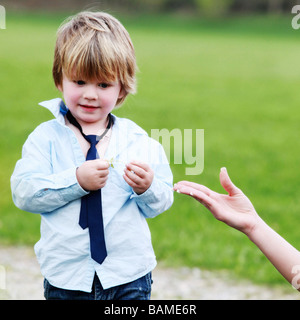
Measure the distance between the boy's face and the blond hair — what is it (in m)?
0.03

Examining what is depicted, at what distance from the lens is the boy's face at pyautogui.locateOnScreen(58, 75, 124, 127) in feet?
6.91

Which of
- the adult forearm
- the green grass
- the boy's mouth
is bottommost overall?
the green grass

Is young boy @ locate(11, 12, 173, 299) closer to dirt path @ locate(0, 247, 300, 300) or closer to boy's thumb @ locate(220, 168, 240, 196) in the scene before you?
boy's thumb @ locate(220, 168, 240, 196)

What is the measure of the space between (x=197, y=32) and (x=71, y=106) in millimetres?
35326

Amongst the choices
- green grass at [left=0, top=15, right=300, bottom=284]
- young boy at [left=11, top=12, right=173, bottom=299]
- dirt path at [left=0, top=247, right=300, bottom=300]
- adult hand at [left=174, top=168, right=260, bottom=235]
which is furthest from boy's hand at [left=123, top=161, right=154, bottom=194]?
green grass at [left=0, top=15, right=300, bottom=284]

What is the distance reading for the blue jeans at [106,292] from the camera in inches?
87.6

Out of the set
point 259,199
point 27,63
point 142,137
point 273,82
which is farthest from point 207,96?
point 142,137

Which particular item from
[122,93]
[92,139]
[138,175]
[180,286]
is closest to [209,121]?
[180,286]

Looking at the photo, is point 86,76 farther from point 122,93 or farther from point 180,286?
point 180,286

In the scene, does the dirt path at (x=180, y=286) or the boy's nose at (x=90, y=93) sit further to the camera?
the dirt path at (x=180, y=286)

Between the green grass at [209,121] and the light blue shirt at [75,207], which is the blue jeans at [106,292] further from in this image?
the green grass at [209,121]

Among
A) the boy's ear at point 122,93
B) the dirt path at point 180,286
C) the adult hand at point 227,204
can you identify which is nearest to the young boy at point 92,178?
the boy's ear at point 122,93

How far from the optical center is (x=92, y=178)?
206cm
